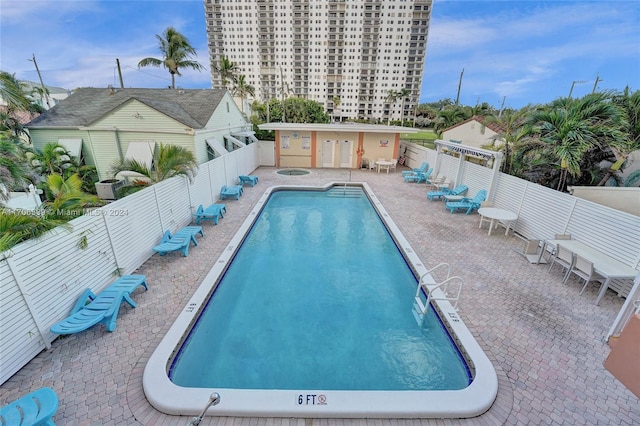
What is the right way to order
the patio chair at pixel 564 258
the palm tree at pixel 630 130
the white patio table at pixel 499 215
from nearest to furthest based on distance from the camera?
the patio chair at pixel 564 258 → the palm tree at pixel 630 130 → the white patio table at pixel 499 215

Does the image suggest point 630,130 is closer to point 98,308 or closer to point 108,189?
point 98,308

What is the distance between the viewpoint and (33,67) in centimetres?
3064

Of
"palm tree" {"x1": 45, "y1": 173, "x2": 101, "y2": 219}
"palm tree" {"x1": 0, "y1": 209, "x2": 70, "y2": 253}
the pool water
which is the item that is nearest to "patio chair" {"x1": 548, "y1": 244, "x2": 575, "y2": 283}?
the pool water

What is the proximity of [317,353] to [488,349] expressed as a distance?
3.02 metres

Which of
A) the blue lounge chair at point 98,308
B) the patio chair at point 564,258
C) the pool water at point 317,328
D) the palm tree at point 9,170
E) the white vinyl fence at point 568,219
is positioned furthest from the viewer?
the patio chair at point 564,258

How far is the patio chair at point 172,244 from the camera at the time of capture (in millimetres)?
7106

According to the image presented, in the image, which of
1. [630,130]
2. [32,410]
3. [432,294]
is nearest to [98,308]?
[32,410]

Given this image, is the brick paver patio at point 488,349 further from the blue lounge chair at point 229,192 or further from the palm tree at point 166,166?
the blue lounge chair at point 229,192

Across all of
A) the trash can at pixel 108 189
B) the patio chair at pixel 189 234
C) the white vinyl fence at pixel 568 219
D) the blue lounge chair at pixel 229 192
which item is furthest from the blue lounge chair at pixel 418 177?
the trash can at pixel 108 189

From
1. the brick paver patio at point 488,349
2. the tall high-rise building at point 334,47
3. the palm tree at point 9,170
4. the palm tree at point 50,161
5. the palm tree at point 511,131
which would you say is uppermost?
the tall high-rise building at point 334,47

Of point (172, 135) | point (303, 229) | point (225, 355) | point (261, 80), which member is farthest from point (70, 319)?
point (261, 80)

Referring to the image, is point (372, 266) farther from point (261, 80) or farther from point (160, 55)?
point (261, 80)

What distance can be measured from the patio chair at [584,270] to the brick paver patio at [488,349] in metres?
0.40

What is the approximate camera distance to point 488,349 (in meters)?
4.73
